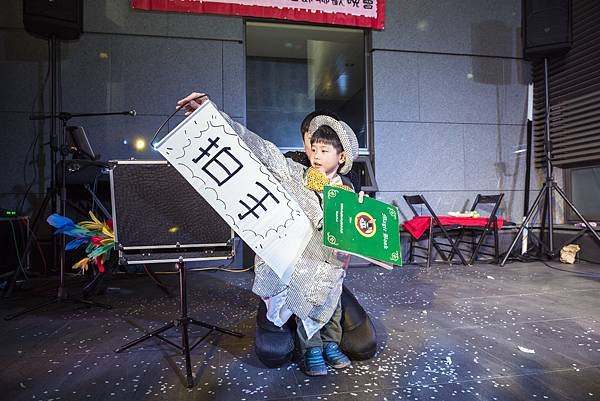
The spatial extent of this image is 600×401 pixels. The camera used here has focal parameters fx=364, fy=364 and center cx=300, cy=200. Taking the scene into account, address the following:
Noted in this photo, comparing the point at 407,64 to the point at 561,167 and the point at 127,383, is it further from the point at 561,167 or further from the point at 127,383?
the point at 127,383

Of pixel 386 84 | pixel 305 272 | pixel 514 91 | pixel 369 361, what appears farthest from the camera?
pixel 514 91

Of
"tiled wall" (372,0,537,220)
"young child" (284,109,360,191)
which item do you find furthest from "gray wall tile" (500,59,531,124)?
"young child" (284,109,360,191)

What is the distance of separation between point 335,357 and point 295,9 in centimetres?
413

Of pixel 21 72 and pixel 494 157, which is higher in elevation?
pixel 21 72

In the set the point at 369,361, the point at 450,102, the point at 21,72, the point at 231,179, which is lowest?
the point at 369,361

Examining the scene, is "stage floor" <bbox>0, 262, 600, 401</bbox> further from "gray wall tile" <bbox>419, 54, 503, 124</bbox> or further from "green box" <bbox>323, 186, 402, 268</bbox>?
"gray wall tile" <bbox>419, 54, 503, 124</bbox>

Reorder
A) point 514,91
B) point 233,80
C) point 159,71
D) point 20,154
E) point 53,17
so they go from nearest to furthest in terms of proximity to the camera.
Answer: point 53,17 < point 20,154 < point 159,71 < point 233,80 < point 514,91

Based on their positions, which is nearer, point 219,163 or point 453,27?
point 219,163

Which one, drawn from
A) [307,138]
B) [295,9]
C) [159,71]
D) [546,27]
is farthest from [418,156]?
[307,138]

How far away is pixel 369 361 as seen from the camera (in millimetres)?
1537

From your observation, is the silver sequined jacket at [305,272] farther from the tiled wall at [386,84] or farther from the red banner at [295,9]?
the red banner at [295,9]

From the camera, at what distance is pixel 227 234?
5.13ft

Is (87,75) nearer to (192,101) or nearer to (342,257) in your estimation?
(192,101)

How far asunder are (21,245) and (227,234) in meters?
2.95
